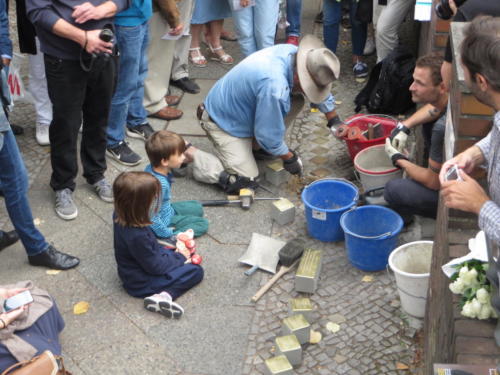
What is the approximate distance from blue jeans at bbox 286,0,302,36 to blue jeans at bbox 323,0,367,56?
38 centimetres

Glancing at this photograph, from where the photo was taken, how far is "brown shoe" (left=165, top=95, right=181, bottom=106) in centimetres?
697

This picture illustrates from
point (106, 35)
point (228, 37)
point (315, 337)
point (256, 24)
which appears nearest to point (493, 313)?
point (315, 337)

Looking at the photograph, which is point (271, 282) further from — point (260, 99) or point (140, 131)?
point (140, 131)

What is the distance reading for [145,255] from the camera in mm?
4328

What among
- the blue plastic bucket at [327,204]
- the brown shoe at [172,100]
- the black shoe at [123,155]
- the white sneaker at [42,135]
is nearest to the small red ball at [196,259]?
the blue plastic bucket at [327,204]

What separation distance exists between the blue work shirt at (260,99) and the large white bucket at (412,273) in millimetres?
1493

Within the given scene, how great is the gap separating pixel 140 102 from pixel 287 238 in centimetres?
200

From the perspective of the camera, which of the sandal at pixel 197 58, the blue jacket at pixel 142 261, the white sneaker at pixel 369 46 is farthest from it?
the white sneaker at pixel 369 46

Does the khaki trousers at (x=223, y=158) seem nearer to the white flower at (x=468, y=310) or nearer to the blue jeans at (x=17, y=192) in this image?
the blue jeans at (x=17, y=192)

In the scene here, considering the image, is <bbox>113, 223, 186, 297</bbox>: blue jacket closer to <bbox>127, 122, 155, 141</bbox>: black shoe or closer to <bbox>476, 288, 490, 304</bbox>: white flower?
<bbox>127, 122, 155, 141</bbox>: black shoe

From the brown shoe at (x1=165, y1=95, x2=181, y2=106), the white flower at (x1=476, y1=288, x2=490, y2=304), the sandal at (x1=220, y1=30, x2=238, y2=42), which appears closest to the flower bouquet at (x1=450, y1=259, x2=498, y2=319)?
the white flower at (x1=476, y1=288, x2=490, y2=304)

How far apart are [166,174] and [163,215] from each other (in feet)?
0.97

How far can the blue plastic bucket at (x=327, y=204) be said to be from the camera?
4945 millimetres

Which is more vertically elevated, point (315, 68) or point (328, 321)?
point (315, 68)
